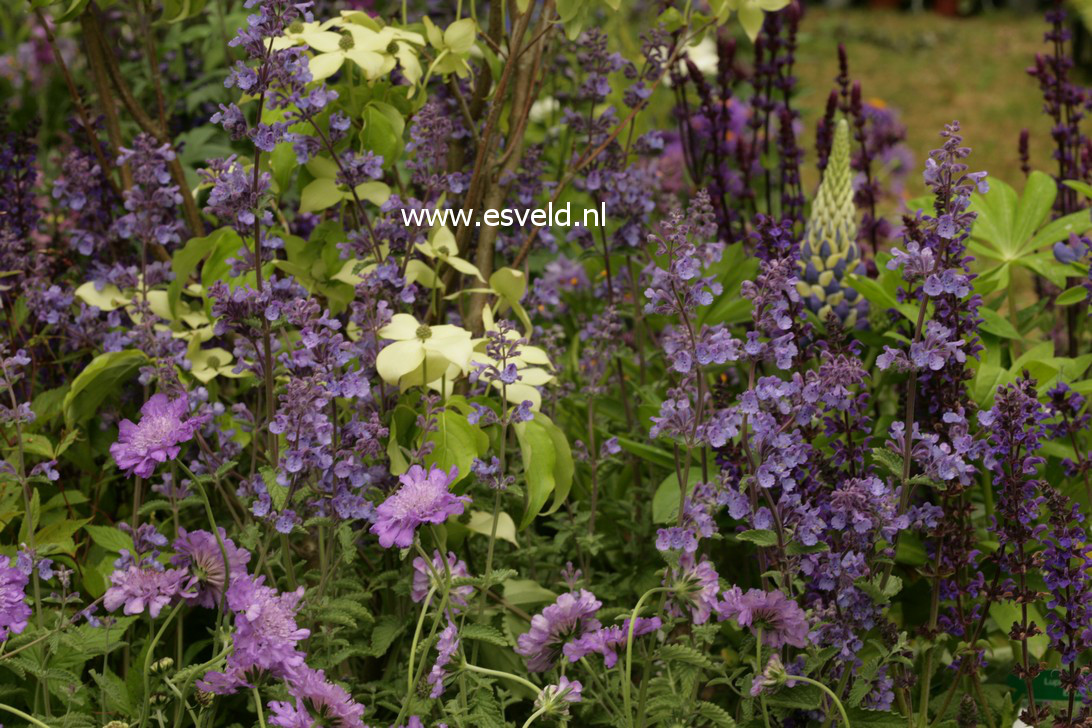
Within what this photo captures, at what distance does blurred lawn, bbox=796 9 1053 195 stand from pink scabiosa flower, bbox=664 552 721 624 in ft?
13.8

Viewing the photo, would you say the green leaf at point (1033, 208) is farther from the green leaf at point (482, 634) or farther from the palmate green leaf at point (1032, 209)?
the green leaf at point (482, 634)

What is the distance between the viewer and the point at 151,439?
4.64 ft

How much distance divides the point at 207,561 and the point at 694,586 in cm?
61

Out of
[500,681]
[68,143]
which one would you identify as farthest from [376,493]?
[68,143]

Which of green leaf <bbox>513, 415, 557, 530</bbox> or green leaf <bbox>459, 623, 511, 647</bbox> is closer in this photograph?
green leaf <bbox>459, 623, 511, 647</bbox>

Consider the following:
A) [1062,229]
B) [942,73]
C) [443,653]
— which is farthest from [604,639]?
[942,73]

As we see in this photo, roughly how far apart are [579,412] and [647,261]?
0.32 meters

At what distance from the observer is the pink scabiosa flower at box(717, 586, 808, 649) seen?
1473 millimetres

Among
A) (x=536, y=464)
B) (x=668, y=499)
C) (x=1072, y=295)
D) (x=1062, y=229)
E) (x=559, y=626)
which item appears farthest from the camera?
(x=1062, y=229)

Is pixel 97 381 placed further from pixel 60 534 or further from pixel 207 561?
pixel 207 561

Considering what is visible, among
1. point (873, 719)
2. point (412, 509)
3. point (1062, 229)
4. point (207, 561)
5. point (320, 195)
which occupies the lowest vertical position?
point (873, 719)

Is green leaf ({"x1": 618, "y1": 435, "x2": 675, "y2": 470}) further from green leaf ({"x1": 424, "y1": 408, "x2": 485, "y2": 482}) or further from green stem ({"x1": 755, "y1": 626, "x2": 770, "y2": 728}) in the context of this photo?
green stem ({"x1": 755, "y1": 626, "x2": 770, "y2": 728})

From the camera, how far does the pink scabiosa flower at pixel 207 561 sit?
59.3 inches

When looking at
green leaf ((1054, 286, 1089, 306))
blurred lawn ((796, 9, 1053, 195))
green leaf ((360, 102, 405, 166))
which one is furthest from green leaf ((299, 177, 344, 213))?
blurred lawn ((796, 9, 1053, 195))
